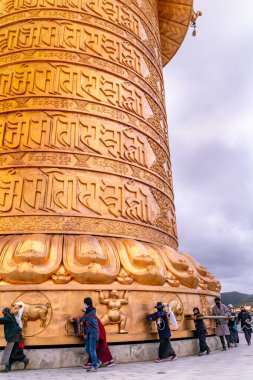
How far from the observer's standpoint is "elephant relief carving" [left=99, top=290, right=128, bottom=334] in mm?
4203

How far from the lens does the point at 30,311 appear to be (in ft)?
13.0

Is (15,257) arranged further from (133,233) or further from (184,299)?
(184,299)

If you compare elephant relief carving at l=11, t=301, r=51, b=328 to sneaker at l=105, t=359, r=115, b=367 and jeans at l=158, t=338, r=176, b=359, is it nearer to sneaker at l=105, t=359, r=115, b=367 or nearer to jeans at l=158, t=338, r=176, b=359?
sneaker at l=105, t=359, r=115, b=367

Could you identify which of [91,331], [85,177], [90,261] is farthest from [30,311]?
[85,177]

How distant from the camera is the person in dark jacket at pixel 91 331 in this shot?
143 inches

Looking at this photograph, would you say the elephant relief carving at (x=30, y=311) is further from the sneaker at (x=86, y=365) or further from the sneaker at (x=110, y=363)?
the sneaker at (x=110, y=363)

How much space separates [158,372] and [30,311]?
1.57m

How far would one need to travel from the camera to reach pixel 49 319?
4.00 meters

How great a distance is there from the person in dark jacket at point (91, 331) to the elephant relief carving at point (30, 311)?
489 millimetres

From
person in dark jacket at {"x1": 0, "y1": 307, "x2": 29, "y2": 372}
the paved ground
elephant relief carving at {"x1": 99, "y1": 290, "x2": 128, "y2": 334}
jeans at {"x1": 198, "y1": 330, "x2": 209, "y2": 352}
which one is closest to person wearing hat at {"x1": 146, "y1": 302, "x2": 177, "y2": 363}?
the paved ground

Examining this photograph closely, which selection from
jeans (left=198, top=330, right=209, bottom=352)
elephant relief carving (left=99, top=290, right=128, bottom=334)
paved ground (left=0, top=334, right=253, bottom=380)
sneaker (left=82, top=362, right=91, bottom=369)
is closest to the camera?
paved ground (left=0, top=334, right=253, bottom=380)

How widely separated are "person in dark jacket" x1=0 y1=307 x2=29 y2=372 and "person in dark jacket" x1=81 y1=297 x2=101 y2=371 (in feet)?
2.22

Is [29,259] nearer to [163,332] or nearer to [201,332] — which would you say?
[163,332]

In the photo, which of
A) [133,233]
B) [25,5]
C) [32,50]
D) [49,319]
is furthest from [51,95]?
[49,319]
